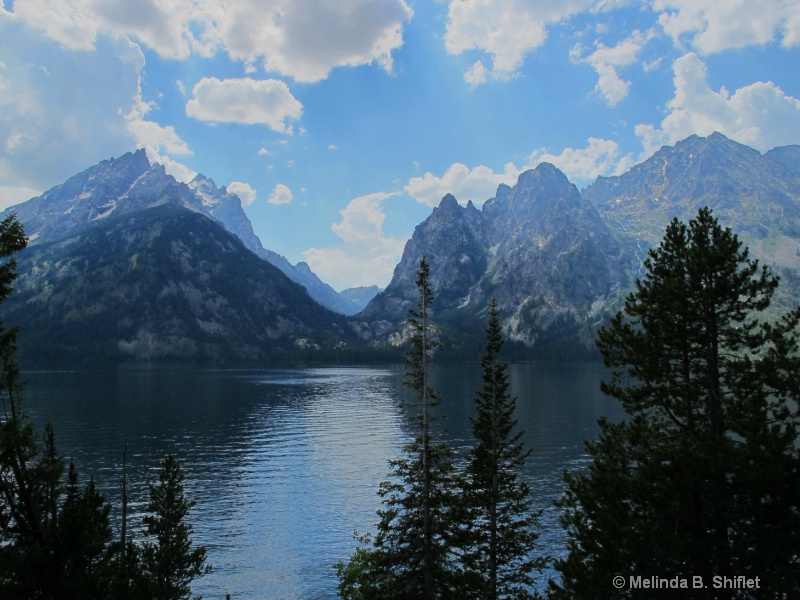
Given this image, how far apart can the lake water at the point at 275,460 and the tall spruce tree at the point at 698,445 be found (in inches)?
416

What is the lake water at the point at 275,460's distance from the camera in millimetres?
63500

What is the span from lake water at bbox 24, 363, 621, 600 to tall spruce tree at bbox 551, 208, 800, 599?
10.6m

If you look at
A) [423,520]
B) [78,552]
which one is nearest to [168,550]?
[423,520]

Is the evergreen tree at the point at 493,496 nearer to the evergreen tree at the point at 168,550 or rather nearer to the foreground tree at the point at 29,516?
the foreground tree at the point at 29,516

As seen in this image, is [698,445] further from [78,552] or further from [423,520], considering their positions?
[78,552]

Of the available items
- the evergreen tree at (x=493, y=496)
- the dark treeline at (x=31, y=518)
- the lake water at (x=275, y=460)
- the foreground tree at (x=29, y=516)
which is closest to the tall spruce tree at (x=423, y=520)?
the lake water at (x=275, y=460)

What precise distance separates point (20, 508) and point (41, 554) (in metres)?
1.65

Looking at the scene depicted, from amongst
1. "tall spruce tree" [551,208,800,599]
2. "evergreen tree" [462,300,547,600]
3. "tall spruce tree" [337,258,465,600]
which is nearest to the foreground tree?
"tall spruce tree" [337,258,465,600]

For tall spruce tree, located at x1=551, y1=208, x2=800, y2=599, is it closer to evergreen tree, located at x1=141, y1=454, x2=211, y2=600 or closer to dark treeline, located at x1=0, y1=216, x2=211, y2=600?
dark treeline, located at x1=0, y1=216, x2=211, y2=600

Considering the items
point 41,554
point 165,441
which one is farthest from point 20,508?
point 165,441

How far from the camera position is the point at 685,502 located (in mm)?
21719

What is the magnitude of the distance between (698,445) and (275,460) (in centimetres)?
9966

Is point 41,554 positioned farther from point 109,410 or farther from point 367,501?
point 109,410

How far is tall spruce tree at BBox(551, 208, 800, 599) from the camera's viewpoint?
20344 mm
